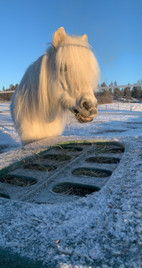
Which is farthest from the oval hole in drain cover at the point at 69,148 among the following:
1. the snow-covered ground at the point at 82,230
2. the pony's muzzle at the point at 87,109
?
the snow-covered ground at the point at 82,230

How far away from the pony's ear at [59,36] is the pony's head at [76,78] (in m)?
0.05

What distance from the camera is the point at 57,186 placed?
0.87m

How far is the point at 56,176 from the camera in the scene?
962mm

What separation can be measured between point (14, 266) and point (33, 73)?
1.71 m

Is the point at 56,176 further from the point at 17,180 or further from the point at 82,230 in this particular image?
the point at 82,230

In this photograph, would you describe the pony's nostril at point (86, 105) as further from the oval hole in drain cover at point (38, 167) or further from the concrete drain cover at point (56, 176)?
the oval hole in drain cover at point (38, 167)

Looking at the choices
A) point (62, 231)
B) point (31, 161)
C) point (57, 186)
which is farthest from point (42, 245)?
point (31, 161)

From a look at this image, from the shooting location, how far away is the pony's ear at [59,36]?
177 centimetres

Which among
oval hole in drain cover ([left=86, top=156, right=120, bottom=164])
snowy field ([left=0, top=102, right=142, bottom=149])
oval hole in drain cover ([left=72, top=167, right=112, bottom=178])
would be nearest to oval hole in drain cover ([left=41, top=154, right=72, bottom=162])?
oval hole in drain cover ([left=86, top=156, right=120, bottom=164])

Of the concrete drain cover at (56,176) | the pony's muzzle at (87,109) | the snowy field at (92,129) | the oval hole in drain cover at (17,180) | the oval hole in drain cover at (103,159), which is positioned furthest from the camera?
the snowy field at (92,129)

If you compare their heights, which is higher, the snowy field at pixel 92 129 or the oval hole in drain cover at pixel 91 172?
the oval hole in drain cover at pixel 91 172

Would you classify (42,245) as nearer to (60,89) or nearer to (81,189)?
(81,189)

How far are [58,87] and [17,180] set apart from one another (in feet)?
3.11

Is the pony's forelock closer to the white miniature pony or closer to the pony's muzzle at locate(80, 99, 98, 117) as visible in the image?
the white miniature pony
